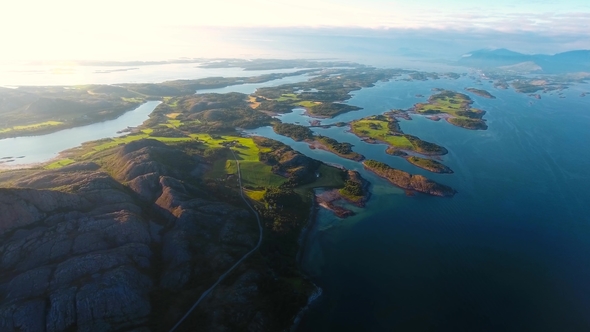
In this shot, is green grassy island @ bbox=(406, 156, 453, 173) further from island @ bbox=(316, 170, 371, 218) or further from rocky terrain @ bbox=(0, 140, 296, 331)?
rocky terrain @ bbox=(0, 140, 296, 331)

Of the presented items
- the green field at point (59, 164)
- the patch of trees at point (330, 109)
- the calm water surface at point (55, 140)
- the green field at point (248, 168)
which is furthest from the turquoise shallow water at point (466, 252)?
the calm water surface at point (55, 140)

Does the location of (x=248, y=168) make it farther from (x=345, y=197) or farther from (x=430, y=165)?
(x=430, y=165)

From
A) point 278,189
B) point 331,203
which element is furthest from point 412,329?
point 278,189

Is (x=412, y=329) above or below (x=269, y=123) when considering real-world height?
below

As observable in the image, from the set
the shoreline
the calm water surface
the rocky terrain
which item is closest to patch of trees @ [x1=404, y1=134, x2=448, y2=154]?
the shoreline

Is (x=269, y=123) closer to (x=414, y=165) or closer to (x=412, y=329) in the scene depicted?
(x=414, y=165)

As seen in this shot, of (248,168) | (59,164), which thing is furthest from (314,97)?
(59,164)
